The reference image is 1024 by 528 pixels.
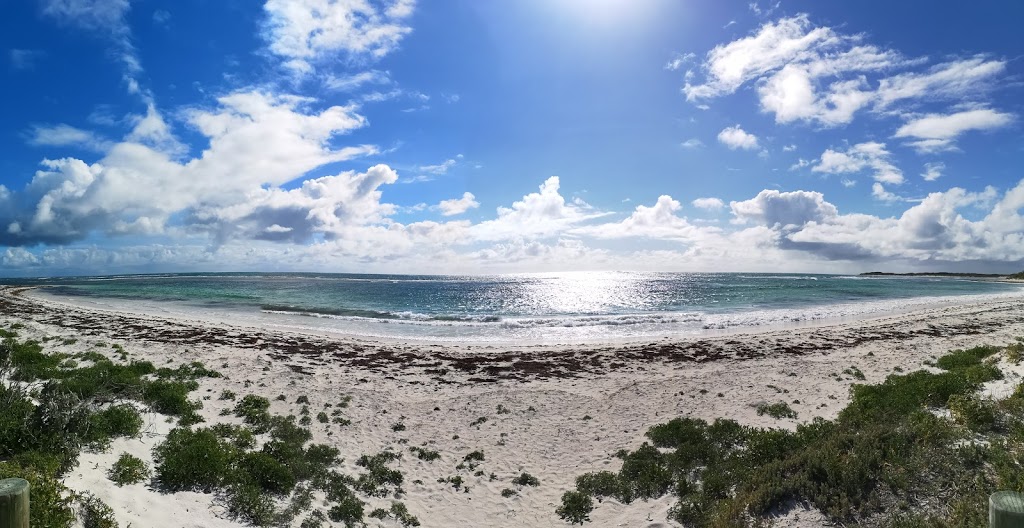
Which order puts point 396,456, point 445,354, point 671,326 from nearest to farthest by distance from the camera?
point 396,456 → point 445,354 → point 671,326

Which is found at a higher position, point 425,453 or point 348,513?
point 348,513

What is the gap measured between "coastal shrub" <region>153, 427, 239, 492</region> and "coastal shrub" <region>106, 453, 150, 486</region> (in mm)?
273

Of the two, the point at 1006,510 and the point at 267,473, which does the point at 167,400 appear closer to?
the point at 267,473

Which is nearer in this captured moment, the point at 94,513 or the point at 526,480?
the point at 94,513

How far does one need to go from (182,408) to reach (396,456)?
611 centimetres

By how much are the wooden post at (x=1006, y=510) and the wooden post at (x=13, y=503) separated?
7.46 metres

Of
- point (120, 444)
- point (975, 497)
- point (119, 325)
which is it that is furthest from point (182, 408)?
point (119, 325)

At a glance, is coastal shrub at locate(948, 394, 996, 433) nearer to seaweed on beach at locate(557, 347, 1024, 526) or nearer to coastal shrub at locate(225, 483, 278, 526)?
seaweed on beach at locate(557, 347, 1024, 526)

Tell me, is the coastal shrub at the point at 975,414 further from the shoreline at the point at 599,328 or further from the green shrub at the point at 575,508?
the shoreline at the point at 599,328

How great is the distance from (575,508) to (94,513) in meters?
8.26

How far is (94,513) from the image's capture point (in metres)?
6.93

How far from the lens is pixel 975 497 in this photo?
249 inches

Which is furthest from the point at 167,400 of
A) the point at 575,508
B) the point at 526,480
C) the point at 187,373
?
the point at 575,508

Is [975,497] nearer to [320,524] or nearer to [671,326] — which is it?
[320,524]
